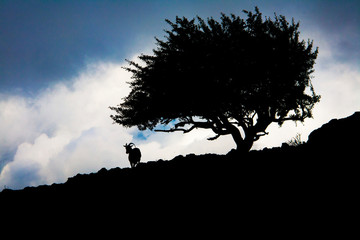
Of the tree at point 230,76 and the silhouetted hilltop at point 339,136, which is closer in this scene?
the silhouetted hilltop at point 339,136

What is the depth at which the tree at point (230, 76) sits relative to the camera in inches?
530

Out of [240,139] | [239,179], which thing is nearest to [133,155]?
[240,139]

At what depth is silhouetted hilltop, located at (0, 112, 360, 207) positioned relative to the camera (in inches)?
140

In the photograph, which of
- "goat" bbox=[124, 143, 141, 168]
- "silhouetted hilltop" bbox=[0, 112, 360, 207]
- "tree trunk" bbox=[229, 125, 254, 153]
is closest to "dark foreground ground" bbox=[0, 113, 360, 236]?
"silhouetted hilltop" bbox=[0, 112, 360, 207]

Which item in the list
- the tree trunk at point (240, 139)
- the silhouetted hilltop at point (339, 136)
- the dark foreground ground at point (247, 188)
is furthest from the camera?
the tree trunk at point (240, 139)

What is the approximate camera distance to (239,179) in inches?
161

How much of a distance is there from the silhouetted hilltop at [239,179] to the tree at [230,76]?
8.95 meters

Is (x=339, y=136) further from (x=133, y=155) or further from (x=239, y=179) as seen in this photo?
(x=133, y=155)

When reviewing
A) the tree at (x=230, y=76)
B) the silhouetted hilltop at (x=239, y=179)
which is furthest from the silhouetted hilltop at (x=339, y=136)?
the tree at (x=230, y=76)

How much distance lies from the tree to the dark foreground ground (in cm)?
896

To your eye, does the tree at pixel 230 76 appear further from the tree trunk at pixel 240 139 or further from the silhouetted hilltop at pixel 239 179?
the silhouetted hilltop at pixel 239 179

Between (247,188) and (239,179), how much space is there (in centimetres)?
31

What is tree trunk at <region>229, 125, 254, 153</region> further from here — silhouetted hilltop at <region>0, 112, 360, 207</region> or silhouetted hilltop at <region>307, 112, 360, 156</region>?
silhouetted hilltop at <region>0, 112, 360, 207</region>

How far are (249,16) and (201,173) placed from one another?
13.8 meters
